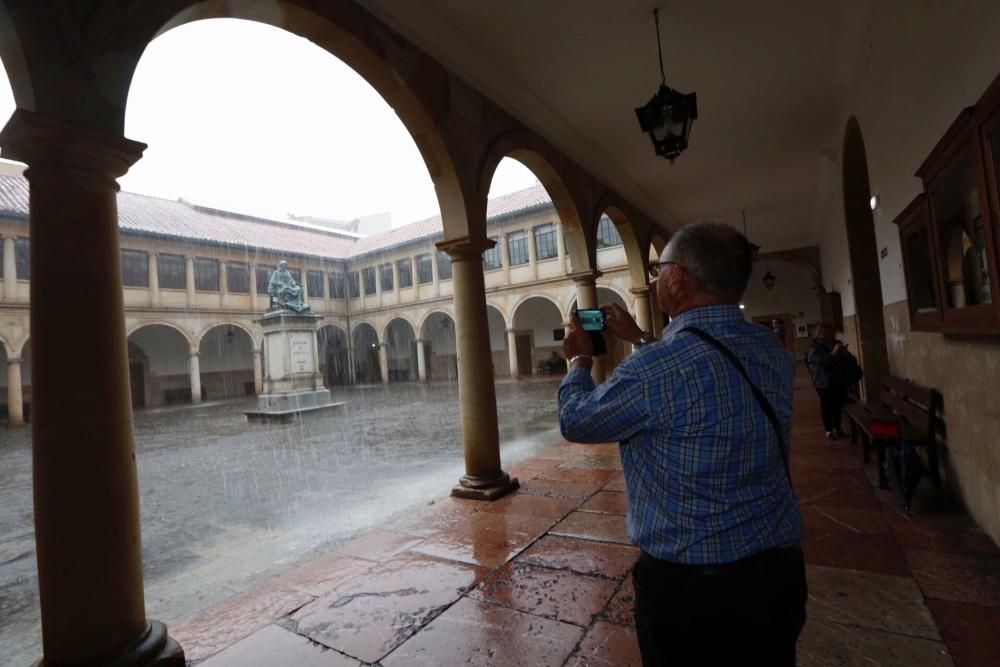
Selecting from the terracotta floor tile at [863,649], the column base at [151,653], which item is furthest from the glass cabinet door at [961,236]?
the column base at [151,653]

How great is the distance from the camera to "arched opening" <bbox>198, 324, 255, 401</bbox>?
2484 cm

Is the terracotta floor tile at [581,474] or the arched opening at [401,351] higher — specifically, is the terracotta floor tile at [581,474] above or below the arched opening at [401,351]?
below

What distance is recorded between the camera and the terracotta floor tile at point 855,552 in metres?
2.61

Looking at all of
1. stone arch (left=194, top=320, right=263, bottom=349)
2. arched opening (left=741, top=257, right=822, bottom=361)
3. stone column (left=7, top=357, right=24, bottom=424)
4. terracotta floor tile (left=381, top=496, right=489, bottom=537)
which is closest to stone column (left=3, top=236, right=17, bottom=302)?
stone column (left=7, top=357, right=24, bottom=424)

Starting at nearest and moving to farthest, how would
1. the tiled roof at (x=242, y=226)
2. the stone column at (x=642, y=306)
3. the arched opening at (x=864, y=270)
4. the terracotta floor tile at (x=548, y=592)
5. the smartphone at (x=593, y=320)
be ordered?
the smartphone at (x=593, y=320) → the terracotta floor tile at (x=548, y=592) → the arched opening at (x=864, y=270) → the stone column at (x=642, y=306) → the tiled roof at (x=242, y=226)

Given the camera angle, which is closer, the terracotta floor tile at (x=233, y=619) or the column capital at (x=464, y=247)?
the terracotta floor tile at (x=233, y=619)

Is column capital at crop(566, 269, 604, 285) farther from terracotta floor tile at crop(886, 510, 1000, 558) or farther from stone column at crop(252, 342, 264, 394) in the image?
stone column at crop(252, 342, 264, 394)

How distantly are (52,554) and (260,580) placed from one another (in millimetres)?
1460

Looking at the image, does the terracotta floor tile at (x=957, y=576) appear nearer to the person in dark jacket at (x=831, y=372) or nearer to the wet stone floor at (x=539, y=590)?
the wet stone floor at (x=539, y=590)

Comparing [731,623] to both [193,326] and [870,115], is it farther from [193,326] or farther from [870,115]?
[193,326]

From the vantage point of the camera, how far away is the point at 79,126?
1.97 m

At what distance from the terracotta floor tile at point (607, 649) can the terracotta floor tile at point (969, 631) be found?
111 centimetres

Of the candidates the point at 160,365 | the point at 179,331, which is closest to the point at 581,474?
the point at 179,331

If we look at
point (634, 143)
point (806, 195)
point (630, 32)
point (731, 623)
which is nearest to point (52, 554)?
point (731, 623)
